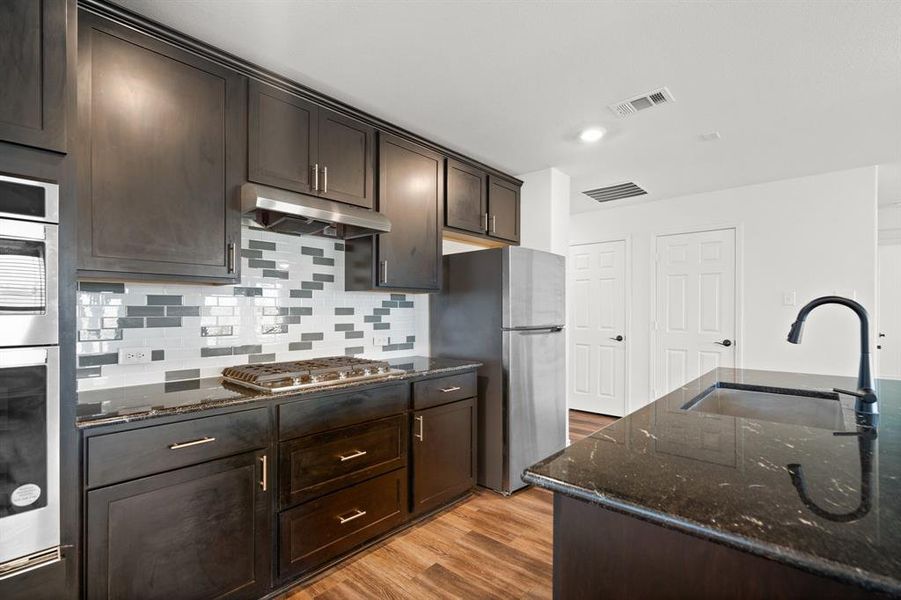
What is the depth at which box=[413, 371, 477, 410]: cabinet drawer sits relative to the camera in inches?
98.3

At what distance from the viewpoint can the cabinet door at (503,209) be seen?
3.48 m

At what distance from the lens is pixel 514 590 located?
1910 mm

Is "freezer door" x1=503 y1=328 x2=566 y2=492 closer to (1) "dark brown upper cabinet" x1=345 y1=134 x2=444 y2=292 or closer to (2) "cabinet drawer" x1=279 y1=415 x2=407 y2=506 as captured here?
(1) "dark brown upper cabinet" x1=345 y1=134 x2=444 y2=292

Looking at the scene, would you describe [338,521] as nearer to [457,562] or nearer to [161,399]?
[457,562]

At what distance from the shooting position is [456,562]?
Answer: 2.12 metres

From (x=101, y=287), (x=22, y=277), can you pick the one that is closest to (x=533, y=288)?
(x=101, y=287)

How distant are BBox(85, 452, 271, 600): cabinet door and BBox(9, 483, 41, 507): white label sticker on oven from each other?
8.2 inches

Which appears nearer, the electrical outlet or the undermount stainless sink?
the undermount stainless sink

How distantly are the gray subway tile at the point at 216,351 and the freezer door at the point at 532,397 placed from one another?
168 centimetres

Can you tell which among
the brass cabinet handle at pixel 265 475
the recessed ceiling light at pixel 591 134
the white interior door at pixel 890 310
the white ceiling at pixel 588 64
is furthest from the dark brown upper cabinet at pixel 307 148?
the white interior door at pixel 890 310

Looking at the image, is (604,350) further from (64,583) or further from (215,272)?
(64,583)

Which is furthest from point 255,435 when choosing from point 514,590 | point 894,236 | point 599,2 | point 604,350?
point 894,236

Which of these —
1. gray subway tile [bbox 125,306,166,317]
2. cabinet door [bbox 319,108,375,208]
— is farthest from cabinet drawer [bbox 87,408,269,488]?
cabinet door [bbox 319,108,375,208]

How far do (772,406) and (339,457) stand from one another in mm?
1927
